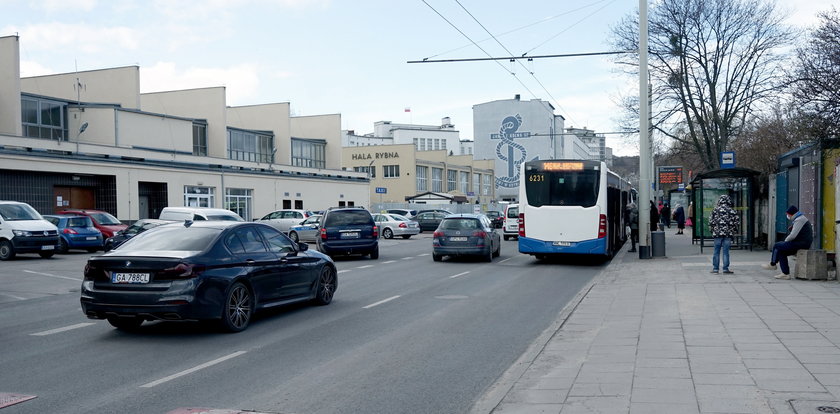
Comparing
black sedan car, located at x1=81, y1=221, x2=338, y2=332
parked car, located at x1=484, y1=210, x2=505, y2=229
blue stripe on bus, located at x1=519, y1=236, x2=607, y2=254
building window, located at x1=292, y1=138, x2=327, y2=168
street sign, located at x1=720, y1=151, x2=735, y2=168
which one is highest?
building window, located at x1=292, y1=138, x2=327, y2=168

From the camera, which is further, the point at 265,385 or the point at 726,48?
the point at 726,48

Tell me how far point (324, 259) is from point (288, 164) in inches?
1668

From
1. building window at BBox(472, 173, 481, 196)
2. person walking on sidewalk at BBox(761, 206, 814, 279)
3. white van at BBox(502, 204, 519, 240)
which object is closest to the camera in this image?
person walking on sidewalk at BBox(761, 206, 814, 279)

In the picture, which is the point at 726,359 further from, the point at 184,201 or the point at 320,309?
the point at 184,201

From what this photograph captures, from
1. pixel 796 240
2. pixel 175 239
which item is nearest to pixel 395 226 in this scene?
pixel 796 240

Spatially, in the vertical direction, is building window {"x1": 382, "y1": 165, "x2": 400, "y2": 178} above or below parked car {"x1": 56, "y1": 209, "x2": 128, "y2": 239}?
above

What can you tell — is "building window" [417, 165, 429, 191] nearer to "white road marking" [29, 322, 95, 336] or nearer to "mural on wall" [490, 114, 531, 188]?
"mural on wall" [490, 114, 531, 188]

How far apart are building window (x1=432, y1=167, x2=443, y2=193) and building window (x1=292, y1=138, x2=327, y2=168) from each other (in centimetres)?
2366

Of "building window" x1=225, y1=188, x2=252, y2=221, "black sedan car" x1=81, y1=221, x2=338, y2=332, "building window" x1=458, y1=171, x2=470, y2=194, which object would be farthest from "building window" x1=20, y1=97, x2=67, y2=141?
"building window" x1=458, y1=171, x2=470, y2=194

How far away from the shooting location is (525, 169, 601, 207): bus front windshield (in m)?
20.4

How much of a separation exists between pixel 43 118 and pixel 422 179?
47.7 m

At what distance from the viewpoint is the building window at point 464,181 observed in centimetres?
9025

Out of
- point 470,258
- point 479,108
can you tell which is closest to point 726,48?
point 470,258

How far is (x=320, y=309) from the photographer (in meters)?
11.8
